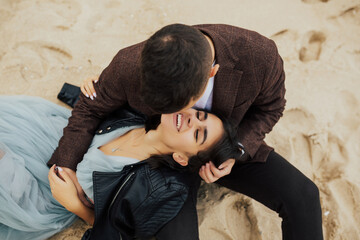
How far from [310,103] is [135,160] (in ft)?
6.03

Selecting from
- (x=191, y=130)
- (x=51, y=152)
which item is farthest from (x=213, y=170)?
(x=51, y=152)

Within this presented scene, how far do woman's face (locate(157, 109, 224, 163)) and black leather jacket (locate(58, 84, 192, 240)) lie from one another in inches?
9.6

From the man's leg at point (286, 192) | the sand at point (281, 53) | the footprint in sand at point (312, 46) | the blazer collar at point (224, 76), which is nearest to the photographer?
the blazer collar at point (224, 76)

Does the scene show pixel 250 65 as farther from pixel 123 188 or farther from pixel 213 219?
pixel 213 219

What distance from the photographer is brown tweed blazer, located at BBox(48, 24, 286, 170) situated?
1.70 m

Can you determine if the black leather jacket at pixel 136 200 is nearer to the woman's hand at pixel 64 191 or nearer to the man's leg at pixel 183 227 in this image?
the man's leg at pixel 183 227

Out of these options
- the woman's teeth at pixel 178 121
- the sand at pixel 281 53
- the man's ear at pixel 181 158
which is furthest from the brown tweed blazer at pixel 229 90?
the sand at pixel 281 53

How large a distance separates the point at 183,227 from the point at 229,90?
0.96 meters

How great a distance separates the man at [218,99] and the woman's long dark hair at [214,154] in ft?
0.19

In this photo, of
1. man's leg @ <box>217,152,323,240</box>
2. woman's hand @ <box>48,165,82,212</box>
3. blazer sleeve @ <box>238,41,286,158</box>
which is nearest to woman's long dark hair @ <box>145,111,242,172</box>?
blazer sleeve @ <box>238,41,286,158</box>

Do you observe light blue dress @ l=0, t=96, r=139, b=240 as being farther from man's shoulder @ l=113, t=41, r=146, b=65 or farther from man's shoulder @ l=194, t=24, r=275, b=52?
man's shoulder @ l=194, t=24, r=275, b=52

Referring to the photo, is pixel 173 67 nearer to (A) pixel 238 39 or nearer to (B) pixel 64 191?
(A) pixel 238 39

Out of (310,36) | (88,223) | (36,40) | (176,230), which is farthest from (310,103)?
(36,40)

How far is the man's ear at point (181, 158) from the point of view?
6.20 feet
